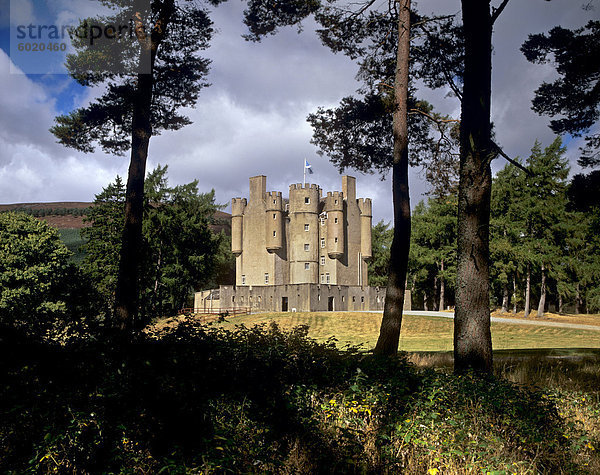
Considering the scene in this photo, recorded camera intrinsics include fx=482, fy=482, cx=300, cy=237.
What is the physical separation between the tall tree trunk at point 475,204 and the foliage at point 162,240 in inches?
1101

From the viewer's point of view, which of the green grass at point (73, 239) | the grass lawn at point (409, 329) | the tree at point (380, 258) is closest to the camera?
the grass lawn at point (409, 329)

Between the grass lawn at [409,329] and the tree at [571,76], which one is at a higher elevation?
the tree at [571,76]

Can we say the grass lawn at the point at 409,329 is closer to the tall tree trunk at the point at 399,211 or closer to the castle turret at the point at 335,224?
the tall tree trunk at the point at 399,211

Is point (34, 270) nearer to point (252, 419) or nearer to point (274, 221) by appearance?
point (274, 221)

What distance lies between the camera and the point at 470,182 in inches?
303

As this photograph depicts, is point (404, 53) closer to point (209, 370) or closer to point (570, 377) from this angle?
point (570, 377)

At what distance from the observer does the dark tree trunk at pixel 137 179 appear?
1056 centimetres

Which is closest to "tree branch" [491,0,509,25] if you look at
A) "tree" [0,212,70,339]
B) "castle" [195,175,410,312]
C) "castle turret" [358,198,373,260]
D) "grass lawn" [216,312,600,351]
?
"grass lawn" [216,312,600,351]

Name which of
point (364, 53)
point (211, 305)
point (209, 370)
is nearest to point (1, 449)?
point (209, 370)

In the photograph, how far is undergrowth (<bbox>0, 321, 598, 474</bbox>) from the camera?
472 centimetres

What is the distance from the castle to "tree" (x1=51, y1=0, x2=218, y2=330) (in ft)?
123

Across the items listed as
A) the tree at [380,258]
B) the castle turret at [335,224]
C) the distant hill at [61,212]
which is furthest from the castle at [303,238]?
the distant hill at [61,212]

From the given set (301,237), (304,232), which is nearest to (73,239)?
(301,237)

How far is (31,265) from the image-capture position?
3325 cm
